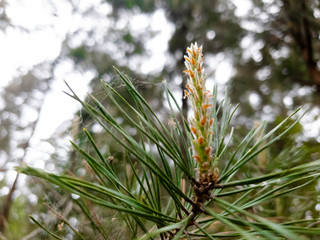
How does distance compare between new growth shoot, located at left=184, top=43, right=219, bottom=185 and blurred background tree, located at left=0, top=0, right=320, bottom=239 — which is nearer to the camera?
new growth shoot, located at left=184, top=43, right=219, bottom=185

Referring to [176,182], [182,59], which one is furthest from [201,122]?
[182,59]

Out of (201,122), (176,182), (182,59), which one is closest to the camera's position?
(201,122)

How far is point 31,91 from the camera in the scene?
4090mm

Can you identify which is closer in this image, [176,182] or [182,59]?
[176,182]

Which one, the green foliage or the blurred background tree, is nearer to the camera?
the green foliage

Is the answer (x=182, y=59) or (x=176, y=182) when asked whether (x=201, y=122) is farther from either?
(x=182, y=59)

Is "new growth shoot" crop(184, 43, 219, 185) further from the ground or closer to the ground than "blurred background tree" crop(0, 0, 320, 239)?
closer to the ground

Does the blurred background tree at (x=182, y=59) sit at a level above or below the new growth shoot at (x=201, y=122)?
above

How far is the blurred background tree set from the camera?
1.03m

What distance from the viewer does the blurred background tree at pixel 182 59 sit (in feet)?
3.37

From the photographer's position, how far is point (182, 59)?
1.97 m

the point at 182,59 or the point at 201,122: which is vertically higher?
the point at 182,59

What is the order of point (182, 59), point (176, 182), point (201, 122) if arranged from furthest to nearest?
point (182, 59)
point (176, 182)
point (201, 122)

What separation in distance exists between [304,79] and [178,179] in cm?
180
